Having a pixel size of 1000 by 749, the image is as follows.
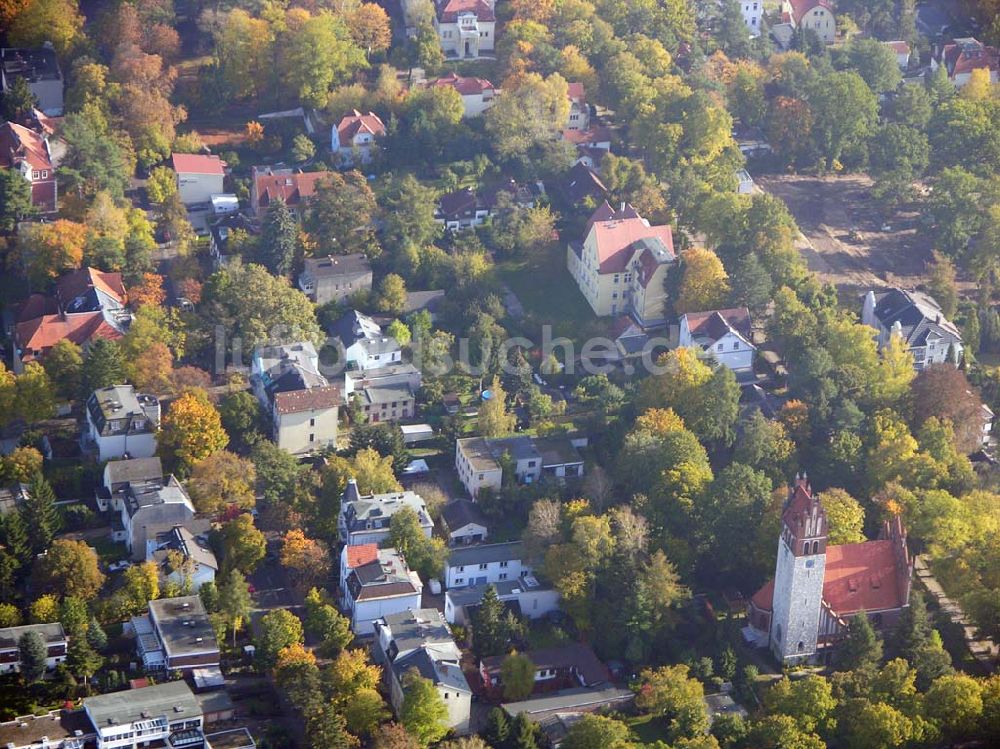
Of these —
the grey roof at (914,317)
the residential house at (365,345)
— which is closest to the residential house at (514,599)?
the residential house at (365,345)

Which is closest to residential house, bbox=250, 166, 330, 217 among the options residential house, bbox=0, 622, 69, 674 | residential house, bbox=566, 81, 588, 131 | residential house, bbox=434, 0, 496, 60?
residential house, bbox=566, 81, 588, 131

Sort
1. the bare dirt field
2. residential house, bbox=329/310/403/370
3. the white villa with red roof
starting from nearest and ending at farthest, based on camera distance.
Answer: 1. the white villa with red roof
2. residential house, bbox=329/310/403/370
3. the bare dirt field

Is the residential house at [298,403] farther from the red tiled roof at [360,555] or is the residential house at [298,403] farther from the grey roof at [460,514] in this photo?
the red tiled roof at [360,555]

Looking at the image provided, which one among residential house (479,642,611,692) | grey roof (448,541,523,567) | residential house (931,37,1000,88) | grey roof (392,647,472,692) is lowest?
residential house (479,642,611,692)

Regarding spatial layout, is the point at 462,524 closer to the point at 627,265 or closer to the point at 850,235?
the point at 627,265

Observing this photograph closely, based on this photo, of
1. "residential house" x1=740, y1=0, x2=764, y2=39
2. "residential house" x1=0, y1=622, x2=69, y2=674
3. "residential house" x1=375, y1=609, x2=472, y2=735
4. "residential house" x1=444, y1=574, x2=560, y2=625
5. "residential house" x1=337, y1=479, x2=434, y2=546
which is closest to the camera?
"residential house" x1=375, y1=609, x2=472, y2=735

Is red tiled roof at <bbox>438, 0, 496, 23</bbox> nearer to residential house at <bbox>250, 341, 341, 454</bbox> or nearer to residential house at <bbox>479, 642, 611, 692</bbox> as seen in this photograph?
residential house at <bbox>250, 341, 341, 454</bbox>

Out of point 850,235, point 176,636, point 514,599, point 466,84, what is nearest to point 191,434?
point 176,636
